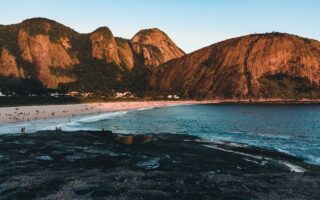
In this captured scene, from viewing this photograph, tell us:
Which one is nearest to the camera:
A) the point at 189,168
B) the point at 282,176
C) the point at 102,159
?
the point at 282,176

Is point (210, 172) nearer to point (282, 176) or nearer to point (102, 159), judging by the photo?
point (282, 176)

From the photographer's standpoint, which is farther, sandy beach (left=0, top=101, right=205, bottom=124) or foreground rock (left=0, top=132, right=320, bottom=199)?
sandy beach (left=0, top=101, right=205, bottom=124)

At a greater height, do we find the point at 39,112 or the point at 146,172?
the point at 39,112

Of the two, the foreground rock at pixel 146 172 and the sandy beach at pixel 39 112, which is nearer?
the foreground rock at pixel 146 172

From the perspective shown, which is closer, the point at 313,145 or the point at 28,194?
the point at 28,194

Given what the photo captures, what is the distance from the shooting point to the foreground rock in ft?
79.7

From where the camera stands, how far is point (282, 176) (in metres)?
29.4

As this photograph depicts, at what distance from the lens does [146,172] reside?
97.1 feet

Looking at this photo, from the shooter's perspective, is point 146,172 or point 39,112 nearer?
point 146,172

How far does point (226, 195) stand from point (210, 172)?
635 cm

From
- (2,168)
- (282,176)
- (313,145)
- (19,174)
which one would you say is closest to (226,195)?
(282,176)

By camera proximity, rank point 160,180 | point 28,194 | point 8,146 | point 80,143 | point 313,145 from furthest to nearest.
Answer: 1. point 313,145
2. point 80,143
3. point 8,146
4. point 160,180
5. point 28,194

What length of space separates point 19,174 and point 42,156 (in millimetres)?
7115

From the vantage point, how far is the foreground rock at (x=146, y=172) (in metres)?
24.3
